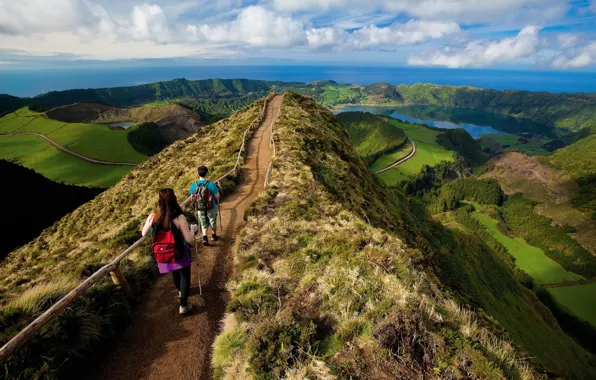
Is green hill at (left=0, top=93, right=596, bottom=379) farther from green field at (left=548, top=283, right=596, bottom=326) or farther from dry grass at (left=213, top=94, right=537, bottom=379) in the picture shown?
green field at (left=548, top=283, right=596, bottom=326)

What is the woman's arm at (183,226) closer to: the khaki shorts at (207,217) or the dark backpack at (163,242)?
the dark backpack at (163,242)

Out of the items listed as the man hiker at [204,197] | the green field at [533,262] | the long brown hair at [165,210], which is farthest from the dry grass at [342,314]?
the green field at [533,262]

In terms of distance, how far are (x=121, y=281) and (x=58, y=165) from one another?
11106cm

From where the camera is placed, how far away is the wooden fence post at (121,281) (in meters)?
8.74

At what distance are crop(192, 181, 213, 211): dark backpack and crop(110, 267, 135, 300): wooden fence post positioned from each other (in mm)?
4428

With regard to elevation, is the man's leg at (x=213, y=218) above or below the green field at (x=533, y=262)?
above

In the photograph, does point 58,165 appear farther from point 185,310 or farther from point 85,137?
point 185,310

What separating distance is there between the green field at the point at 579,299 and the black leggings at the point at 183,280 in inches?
4854

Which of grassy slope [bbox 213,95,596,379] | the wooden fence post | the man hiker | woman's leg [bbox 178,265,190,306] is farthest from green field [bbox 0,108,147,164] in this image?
woman's leg [bbox 178,265,190,306]

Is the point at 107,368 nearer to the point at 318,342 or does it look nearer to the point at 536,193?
the point at 318,342

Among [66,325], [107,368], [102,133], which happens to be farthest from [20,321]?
[102,133]

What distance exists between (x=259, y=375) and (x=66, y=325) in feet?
16.5

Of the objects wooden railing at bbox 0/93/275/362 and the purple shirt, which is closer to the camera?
wooden railing at bbox 0/93/275/362

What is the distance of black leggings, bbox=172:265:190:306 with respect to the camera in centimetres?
839
